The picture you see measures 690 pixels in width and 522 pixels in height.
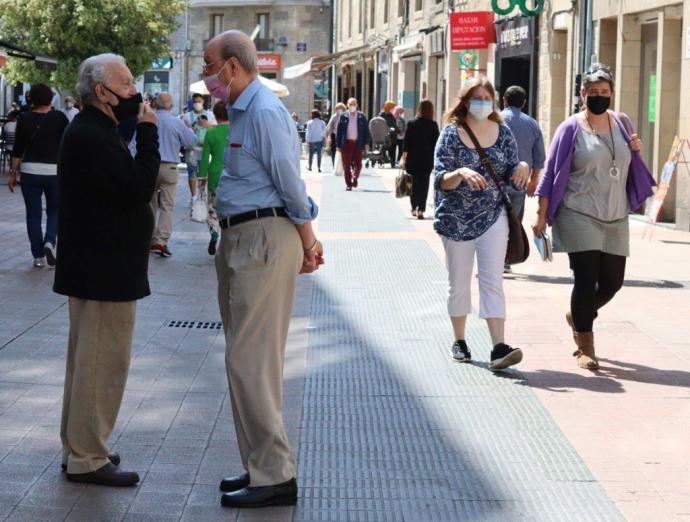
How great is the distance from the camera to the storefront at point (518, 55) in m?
25.4

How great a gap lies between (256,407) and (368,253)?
9.60 m

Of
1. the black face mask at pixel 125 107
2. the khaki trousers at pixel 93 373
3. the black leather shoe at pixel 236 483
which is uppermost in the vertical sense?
the black face mask at pixel 125 107

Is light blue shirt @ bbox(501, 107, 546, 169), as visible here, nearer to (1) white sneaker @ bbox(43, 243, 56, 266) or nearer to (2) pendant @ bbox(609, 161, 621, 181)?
(2) pendant @ bbox(609, 161, 621, 181)

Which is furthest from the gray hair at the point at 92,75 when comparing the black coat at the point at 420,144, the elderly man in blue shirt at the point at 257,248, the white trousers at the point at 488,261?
the black coat at the point at 420,144

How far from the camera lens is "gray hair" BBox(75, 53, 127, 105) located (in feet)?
17.9

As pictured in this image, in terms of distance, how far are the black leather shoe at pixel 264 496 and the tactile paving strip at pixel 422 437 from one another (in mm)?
75

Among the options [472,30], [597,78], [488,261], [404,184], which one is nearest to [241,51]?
[488,261]

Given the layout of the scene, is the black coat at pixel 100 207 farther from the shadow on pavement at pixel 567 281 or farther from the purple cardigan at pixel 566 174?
the shadow on pavement at pixel 567 281

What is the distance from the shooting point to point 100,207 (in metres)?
5.48

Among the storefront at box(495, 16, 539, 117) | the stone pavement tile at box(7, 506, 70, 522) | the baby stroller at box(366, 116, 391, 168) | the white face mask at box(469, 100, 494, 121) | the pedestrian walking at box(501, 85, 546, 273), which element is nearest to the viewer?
the stone pavement tile at box(7, 506, 70, 522)

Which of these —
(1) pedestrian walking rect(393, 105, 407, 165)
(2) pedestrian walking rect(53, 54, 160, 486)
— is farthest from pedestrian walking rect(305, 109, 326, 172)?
(2) pedestrian walking rect(53, 54, 160, 486)

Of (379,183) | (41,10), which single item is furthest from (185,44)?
(379,183)

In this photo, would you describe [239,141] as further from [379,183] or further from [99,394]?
[379,183]

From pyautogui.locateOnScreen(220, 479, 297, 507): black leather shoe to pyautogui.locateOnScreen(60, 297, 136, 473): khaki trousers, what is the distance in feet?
2.07
